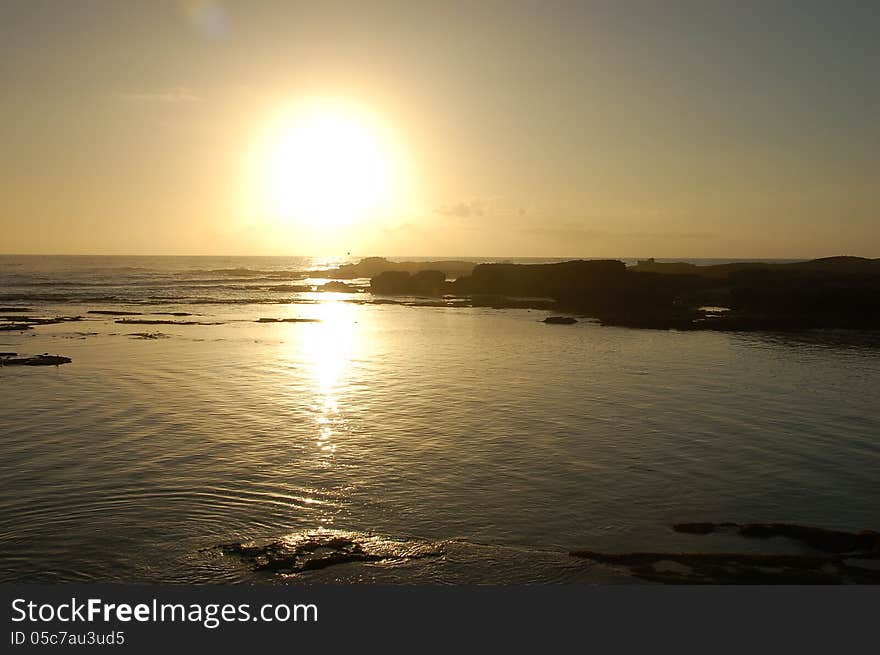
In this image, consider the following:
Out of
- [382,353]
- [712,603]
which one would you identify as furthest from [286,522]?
[382,353]

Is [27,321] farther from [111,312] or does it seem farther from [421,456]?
[421,456]

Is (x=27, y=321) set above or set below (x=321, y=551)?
above

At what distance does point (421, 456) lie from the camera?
16.4m

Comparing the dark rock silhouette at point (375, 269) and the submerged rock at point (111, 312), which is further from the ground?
the dark rock silhouette at point (375, 269)

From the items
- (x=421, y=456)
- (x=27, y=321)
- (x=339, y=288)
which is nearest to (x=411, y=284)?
(x=339, y=288)

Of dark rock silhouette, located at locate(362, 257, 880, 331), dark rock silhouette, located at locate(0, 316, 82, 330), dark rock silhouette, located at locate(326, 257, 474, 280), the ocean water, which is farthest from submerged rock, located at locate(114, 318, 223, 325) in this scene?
dark rock silhouette, located at locate(326, 257, 474, 280)

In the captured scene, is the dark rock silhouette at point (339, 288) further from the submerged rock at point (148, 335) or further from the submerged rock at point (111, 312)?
the submerged rock at point (148, 335)

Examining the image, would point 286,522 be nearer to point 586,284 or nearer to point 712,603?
point 712,603

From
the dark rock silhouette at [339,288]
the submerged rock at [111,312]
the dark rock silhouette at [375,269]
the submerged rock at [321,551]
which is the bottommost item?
the submerged rock at [321,551]

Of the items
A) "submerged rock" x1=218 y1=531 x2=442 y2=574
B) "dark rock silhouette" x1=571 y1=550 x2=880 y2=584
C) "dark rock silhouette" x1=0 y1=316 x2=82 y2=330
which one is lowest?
"submerged rock" x1=218 y1=531 x2=442 y2=574

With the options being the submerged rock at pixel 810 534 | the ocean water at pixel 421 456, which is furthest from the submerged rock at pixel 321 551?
the submerged rock at pixel 810 534

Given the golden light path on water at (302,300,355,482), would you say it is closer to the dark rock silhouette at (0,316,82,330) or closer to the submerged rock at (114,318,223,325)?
the submerged rock at (114,318,223,325)

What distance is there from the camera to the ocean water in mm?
11219

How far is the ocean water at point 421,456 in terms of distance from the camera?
11.2 meters
